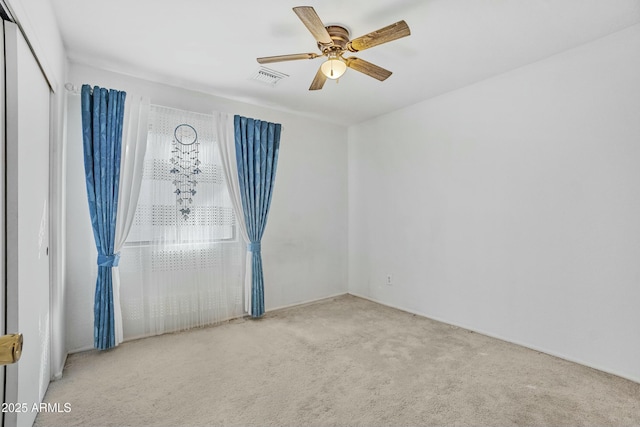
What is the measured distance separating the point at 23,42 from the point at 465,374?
3226mm

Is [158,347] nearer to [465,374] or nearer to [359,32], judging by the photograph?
[465,374]

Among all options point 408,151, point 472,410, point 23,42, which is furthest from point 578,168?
point 23,42

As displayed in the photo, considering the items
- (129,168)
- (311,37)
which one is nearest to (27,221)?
(129,168)

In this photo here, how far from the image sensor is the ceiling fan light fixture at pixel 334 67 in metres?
2.21

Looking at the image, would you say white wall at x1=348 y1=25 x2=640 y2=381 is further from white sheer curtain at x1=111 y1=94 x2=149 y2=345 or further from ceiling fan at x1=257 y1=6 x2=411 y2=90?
white sheer curtain at x1=111 y1=94 x2=149 y2=345

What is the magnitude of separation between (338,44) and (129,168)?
205cm

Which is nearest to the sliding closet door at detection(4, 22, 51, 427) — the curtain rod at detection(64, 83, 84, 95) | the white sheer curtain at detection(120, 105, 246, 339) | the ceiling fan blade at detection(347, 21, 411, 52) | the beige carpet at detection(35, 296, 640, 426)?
the beige carpet at detection(35, 296, 640, 426)

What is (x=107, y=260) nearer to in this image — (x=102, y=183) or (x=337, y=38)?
(x=102, y=183)

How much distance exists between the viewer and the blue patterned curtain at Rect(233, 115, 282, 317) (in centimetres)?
348

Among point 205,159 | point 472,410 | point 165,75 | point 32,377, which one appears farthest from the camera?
point 205,159

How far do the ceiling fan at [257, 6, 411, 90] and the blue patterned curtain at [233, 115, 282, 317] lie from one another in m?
1.24

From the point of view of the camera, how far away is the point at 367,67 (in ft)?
7.86

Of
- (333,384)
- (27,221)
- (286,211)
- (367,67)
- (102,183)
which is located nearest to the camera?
(27,221)

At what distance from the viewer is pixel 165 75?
2.99m
